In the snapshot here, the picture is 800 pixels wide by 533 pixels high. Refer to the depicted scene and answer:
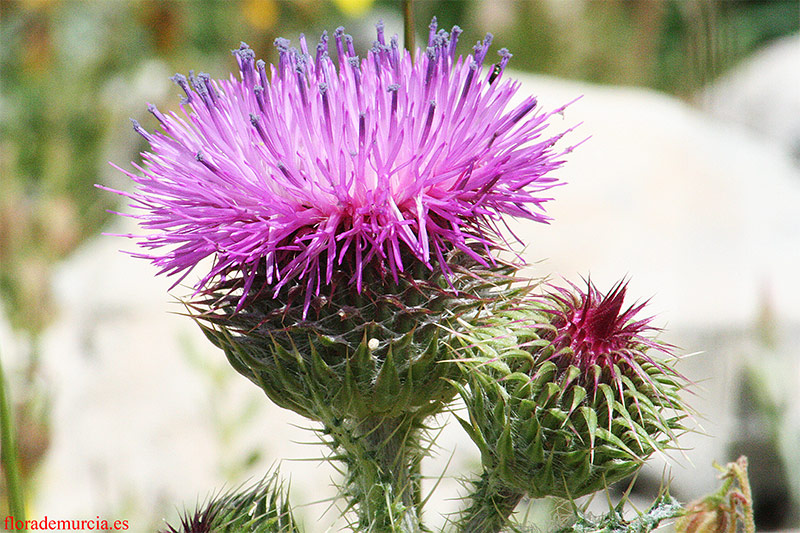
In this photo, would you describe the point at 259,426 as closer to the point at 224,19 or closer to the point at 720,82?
the point at 720,82

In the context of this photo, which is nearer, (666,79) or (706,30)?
(706,30)

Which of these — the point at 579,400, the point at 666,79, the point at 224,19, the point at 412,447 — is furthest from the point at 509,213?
the point at 666,79

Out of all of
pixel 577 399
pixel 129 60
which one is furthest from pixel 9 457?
pixel 129 60

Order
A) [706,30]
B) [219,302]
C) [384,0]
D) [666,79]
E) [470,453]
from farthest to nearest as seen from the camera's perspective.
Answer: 1. [384,0]
2. [666,79]
3. [470,453]
4. [706,30]
5. [219,302]

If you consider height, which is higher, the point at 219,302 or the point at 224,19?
the point at 224,19

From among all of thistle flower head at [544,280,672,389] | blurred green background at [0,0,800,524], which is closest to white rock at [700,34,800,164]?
blurred green background at [0,0,800,524]

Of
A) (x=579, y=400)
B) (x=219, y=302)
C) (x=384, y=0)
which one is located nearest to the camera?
(x=579, y=400)
